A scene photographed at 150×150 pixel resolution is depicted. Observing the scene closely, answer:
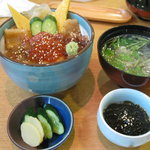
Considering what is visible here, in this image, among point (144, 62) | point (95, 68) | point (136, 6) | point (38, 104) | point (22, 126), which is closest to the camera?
point (22, 126)

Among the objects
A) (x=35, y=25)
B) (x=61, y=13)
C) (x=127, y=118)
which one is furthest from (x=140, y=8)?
(x=127, y=118)

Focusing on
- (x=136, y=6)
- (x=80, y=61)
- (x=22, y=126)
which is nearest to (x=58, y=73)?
(x=80, y=61)

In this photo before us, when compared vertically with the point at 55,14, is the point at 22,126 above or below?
below

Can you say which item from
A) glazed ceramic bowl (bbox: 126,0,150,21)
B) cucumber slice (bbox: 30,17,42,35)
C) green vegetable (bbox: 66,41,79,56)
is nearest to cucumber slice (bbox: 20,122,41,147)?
green vegetable (bbox: 66,41,79,56)

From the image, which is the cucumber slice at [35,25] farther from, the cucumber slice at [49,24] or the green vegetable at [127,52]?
the green vegetable at [127,52]

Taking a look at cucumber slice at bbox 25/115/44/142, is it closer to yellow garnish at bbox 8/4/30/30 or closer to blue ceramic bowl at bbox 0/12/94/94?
blue ceramic bowl at bbox 0/12/94/94

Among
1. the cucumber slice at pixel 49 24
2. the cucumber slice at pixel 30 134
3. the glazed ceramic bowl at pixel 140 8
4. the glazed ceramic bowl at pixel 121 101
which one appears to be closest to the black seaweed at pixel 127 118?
the glazed ceramic bowl at pixel 121 101

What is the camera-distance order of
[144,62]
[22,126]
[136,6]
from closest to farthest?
[22,126], [144,62], [136,6]

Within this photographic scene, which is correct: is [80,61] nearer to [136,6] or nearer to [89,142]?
[89,142]

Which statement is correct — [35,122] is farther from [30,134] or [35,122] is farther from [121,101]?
[121,101]
